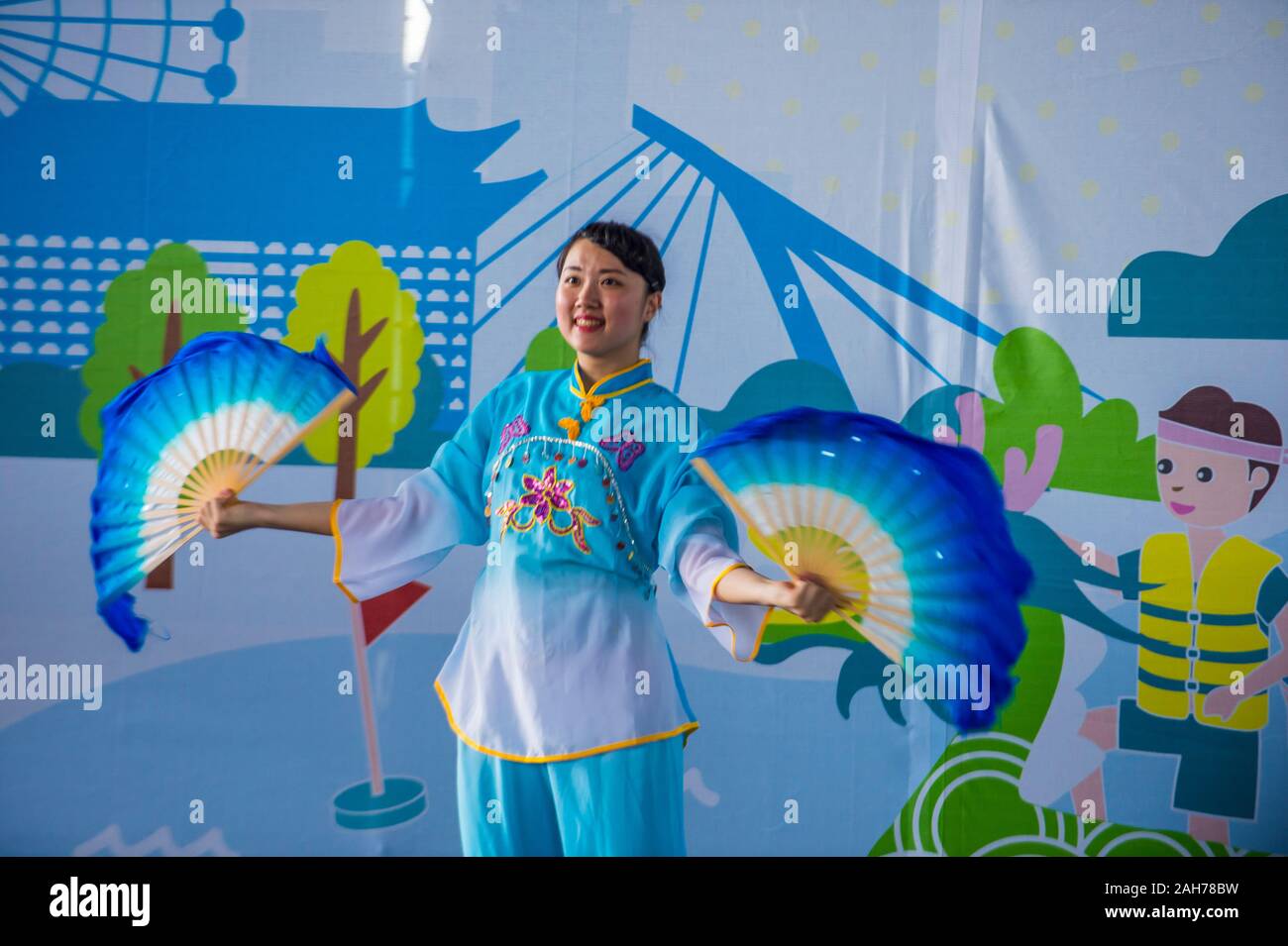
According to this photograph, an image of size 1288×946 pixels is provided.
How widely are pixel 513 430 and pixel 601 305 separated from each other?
366 millimetres

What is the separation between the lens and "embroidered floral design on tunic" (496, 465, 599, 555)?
2674 mm

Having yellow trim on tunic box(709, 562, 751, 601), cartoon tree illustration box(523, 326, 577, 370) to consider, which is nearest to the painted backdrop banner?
cartoon tree illustration box(523, 326, 577, 370)

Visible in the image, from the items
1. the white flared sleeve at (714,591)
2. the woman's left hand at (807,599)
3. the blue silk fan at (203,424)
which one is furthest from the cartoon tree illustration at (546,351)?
the woman's left hand at (807,599)

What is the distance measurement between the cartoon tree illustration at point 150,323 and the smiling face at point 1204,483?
8.33ft

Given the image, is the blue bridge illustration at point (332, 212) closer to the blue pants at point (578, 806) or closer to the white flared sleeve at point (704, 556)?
the white flared sleeve at point (704, 556)

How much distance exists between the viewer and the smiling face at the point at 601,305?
2.78 m

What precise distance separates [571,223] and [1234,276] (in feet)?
5.90

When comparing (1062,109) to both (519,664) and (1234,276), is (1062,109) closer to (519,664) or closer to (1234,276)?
(1234,276)

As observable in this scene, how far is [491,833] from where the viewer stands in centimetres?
260

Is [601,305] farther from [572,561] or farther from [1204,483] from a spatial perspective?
[1204,483]

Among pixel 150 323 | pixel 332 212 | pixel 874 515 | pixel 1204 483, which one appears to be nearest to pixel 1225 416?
pixel 1204 483
